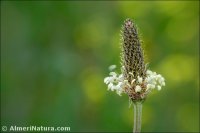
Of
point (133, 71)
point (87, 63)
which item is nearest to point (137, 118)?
point (133, 71)

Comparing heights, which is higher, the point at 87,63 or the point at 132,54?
the point at 87,63

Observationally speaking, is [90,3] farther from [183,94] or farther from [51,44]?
[183,94]

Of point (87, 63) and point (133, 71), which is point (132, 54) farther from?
point (87, 63)

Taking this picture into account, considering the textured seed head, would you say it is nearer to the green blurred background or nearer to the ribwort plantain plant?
the ribwort plantain plant

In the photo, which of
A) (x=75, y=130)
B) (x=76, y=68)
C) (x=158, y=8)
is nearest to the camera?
(x=75, y=130)

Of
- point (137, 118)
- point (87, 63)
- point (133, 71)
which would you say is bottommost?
point (137, 118)

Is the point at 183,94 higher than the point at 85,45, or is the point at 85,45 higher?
the point at 85,45

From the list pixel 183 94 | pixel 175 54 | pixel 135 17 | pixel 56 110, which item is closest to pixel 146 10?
pixel 135 17
